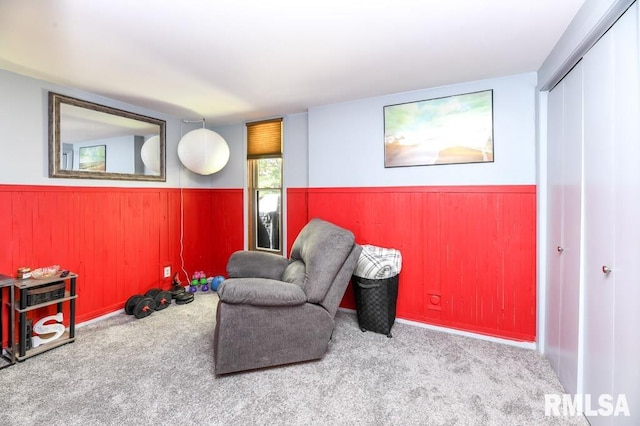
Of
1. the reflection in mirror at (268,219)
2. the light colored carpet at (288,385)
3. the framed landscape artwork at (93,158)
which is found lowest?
the light colored carpet at (288,385)

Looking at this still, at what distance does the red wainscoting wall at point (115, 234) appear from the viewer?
98.5 inches

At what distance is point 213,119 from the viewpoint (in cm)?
388

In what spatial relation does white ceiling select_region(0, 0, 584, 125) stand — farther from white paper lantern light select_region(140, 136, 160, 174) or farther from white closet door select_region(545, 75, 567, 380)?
white paper lantern light select_region(140, 136, 160, 174)

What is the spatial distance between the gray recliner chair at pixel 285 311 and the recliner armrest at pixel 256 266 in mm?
317

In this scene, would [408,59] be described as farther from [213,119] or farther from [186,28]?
[213,119]

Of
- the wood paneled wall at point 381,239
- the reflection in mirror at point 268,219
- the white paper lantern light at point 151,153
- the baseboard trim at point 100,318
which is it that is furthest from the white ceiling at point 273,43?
the baseboard trim at point 100,318

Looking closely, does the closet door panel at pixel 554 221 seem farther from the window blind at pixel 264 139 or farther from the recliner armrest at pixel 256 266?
the window blind at pixel 264 139

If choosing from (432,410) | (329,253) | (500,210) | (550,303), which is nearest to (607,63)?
(500,210)

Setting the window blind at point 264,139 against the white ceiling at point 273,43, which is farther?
the window blind at point 264,139

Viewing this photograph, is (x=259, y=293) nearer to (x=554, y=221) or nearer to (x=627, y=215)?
(x=627, y=215)

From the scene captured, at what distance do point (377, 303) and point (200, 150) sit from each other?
2.46 meters

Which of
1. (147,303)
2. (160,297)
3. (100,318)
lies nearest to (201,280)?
(160,297)

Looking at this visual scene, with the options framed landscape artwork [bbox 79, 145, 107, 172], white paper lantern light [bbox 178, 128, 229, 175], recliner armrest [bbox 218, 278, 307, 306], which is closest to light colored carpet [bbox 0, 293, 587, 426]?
recliner armrest [bbox 218, 278, 307, 306]

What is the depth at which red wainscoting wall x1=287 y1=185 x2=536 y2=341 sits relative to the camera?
99.0 inches
